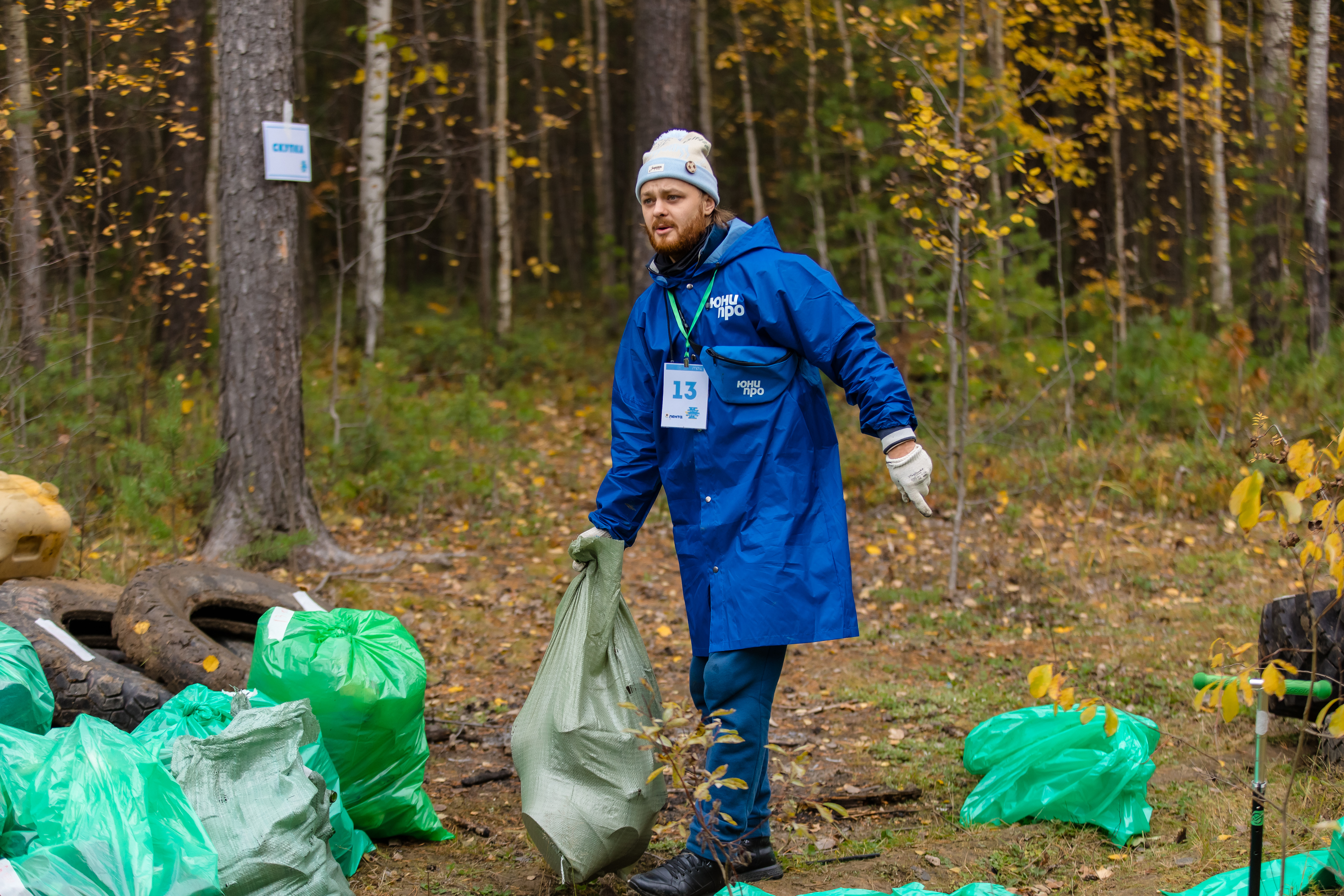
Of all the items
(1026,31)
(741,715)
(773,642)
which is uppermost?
(1026,31)

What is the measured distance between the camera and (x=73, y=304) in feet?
19.3

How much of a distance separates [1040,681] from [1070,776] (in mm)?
1446

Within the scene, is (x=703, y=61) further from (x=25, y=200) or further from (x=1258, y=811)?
(x=1258, y=811)

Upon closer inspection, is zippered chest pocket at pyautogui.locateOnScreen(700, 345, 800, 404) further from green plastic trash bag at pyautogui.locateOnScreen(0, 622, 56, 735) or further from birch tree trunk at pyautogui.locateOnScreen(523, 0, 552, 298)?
birch tree trunk at pyautogui.locateOnScreen(523, 0, 552, 298)

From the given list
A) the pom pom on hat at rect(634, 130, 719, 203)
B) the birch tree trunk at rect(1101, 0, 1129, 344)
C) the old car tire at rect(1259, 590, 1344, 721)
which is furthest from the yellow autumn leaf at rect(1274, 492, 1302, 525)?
the birch tree trunk at rect(1101, 0, 1129, 344)

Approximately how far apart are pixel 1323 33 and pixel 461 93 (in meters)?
7.61

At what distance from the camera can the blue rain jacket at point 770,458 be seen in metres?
2.70

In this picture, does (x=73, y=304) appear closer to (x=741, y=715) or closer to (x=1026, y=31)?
(x=741, y=715)

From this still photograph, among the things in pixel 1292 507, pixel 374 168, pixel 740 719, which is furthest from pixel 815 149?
pixel 1292 507

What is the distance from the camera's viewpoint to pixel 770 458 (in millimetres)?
2750

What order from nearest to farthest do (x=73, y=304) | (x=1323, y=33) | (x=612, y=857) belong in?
(x=612, y=857) → (x=73, y=304) → (x=1323, y=33)

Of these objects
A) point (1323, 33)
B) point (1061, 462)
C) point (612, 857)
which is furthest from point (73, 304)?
point (1323, 33)

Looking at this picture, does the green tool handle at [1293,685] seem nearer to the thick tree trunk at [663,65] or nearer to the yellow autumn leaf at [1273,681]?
the yellow autumn leaf at [1273,681]

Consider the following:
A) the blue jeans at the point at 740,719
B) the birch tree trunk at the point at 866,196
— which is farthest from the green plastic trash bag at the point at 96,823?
the birch tree trunk at the point at 866,196
